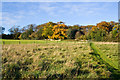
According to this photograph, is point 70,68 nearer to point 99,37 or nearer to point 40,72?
point 40,72

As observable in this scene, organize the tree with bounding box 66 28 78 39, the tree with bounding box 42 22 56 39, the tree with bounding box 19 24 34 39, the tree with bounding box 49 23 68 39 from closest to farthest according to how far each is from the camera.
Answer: the tree with bounding box 19 24 34 39
the tree with bounding box 42 22 56 39
the tree with bounding box 49 23 68 39
the tree with bounding box 66 28 78 39

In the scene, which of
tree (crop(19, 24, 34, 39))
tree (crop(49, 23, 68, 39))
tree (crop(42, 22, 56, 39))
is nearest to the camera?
tree (crop(19, 24, 34, 39))

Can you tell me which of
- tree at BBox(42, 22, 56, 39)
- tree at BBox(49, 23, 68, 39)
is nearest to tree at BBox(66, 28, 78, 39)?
tree at BBox(49, 23, 68, 39)

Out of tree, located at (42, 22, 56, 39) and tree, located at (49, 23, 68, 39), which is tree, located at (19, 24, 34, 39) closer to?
tree, located at (42, 22, 56, 39)

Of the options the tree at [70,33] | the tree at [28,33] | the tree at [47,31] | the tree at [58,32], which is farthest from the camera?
the tree at [70,33]

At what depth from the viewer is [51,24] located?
35.1 m

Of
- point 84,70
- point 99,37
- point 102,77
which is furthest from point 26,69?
point 99,37

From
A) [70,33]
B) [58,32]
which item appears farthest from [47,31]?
[70,33]

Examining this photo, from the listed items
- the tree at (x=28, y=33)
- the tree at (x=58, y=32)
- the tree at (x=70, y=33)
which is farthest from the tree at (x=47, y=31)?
the tree at (x=70, y=33)

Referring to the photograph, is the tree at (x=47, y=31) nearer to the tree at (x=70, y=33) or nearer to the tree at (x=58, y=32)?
the tree at (x=58, y=32)

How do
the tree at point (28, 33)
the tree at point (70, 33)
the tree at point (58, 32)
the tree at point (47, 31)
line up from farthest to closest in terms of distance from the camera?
1. the tree at point (70, 33)
2. the tree at point (58, 32)
3. the tree at point (47, 31)
4. the tree at point (28, 33)

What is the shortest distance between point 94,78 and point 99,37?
2526 cm

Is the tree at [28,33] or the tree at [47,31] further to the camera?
the tree at [47,31]

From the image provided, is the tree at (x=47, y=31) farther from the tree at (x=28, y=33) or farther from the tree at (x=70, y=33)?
the tree at (x=70, y=33)
